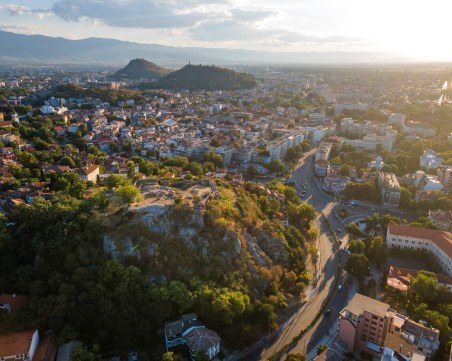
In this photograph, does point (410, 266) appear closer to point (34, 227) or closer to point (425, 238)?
point (425, 238)

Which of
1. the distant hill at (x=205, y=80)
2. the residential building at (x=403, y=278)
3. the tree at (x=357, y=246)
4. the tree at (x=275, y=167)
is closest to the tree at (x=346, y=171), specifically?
the tree at (x=275, y=167)

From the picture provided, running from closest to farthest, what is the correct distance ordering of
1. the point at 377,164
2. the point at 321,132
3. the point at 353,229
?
1. the point at 353,229
2. the point at 377,164
3. the point at 321,132

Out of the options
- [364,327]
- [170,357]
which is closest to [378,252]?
[364,327]

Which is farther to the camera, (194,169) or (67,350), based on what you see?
(194,169)

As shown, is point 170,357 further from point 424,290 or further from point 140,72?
point 140,72

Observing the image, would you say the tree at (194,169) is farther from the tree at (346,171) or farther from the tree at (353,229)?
the tree at (346,171)

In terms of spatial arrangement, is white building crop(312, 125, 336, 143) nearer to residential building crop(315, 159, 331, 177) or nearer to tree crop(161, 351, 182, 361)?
residential building crop(315, 159, 331, 177)

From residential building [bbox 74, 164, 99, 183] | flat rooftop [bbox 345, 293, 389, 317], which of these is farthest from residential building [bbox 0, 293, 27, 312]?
flat rooftop [bbox 345, 293, 389, 317]
